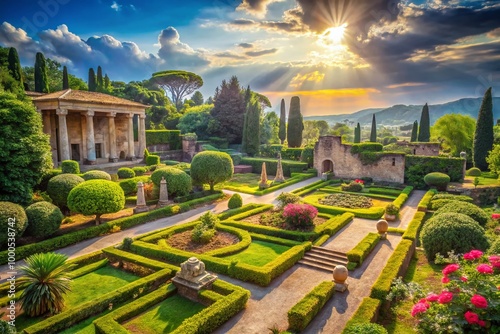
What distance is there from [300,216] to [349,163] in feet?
62.3

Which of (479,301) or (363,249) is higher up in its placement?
(479,301)

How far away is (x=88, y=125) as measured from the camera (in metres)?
Result: 32.6

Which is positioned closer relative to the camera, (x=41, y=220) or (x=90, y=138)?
(x=41, y=220)

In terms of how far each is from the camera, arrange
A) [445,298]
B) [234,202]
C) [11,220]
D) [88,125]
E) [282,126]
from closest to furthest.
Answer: [445,298]
[11,220]
[234,202]
[88,125]
[282,126]

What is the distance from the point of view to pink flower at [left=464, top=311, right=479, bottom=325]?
234 inches

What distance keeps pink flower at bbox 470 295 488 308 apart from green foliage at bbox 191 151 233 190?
21362 mm

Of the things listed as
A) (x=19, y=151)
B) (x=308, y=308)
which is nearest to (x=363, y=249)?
(x=308, y=308)

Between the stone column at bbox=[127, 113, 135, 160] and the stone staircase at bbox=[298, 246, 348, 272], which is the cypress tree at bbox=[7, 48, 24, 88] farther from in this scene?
the stone staircase at bbox=[298, 246, 348, 272]

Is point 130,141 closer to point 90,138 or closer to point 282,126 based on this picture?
point 90,138

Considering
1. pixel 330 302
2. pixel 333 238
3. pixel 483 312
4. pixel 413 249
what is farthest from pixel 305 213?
pixel 483 312

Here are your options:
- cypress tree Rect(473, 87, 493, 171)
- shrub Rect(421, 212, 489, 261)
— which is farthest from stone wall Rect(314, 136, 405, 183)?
shrub Rect(421, 212, 489, 261)

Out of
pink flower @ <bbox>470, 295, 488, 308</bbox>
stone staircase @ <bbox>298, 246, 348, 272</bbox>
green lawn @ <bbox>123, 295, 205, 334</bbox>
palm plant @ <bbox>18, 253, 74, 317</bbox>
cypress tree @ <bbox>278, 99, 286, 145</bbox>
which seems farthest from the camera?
cypress tree @ <bbox>278, 99, 286, 145</bbox>

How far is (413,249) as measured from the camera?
1512 cm

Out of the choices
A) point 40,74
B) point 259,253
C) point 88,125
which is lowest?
point 259,253
